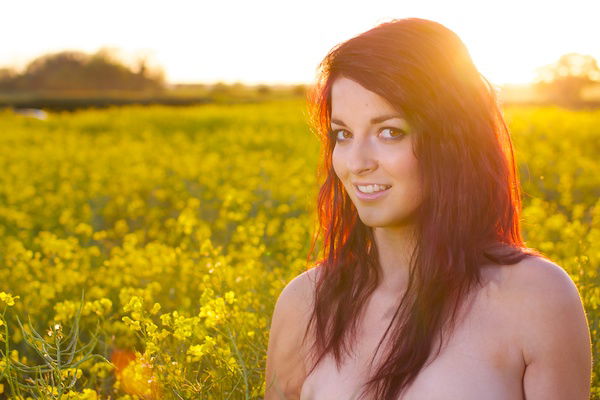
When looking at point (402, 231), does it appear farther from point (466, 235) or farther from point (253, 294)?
point (253, 294)

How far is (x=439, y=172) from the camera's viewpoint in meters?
1.97

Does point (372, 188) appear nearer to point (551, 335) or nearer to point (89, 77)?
point (551, 335)

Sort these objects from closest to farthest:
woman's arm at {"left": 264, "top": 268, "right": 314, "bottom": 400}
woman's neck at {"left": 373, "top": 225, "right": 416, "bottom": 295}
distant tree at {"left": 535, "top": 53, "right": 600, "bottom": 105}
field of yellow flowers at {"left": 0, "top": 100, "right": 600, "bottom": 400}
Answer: woman's neck at {"left": 373, "top": 225, "right": 416, "bottom": 295}
woman's arm at {"left": 264, "top": 268, "right": 314, "bottom": 400}
field of yellow flowers at {"left": 0, "top": 100, "right": 600, "bottom": 400}
distant tree at {"left": 535, "top": 53, "right": 600, "bottom": 105}

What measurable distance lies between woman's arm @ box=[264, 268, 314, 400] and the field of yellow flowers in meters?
0.14

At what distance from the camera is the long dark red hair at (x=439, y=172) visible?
1896mm

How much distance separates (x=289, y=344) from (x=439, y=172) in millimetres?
619

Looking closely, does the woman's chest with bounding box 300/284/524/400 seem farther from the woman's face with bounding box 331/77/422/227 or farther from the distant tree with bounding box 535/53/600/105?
the distant tree with bounding box 535/53/600/105

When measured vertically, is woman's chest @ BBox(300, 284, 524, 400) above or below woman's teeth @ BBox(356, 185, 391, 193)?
below

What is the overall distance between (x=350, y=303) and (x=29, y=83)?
5143cm

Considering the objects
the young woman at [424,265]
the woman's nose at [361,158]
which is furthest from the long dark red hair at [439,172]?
the woman's nose at [361,158]

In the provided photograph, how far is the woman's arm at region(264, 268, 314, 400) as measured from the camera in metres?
2.22

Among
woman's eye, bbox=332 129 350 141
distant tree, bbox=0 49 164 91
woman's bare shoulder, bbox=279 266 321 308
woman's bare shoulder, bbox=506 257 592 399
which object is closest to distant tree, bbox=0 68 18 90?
distant tree, bbox=0 49 164 91

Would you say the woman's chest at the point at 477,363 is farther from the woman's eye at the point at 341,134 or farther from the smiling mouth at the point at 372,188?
the woman's eye at the point at 341,134

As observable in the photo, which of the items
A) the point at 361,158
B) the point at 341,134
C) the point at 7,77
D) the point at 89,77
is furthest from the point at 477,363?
the point at 7,77
